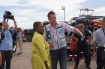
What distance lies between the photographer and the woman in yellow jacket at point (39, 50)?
4602 mm

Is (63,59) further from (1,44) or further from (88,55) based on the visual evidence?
(88,55)

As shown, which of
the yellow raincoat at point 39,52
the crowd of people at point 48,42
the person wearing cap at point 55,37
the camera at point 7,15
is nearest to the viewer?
the yellow raincoat at point 39,52

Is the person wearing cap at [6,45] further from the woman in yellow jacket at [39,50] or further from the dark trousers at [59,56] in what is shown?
the woman in yellow jacket at [39,50]

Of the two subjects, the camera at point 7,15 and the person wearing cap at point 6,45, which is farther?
the camera at point 7,15

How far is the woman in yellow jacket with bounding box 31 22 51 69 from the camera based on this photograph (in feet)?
15.1

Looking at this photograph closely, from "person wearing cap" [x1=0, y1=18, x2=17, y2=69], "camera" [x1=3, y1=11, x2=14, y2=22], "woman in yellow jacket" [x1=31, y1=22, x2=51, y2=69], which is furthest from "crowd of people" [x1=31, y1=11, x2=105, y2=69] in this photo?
"camera" [x1=3, y1=11, x2=14, y2=22]

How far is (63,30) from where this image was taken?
5.28m

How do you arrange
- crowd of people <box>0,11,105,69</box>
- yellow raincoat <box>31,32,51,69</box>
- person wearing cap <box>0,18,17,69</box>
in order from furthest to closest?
person wearing cap <box>0,18,17,69</box> < crowd of people <box>0,11,105,69</box> < yellow raincoat <box>31,32,51,69</box>

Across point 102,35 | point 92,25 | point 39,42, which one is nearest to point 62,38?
point 39,42

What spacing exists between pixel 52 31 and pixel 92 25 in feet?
29.8

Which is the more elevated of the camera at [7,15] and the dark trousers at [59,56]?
the camera at [7,15]

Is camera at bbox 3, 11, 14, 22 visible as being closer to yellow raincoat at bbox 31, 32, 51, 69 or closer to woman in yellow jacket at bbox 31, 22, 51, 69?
woman in yellow jacket at bbox 31, 22, 51, 69

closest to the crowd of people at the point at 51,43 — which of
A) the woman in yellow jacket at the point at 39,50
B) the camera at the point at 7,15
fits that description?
the woman in yellow jacket at the point at 39,50

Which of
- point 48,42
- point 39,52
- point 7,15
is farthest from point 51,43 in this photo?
point 7,15
